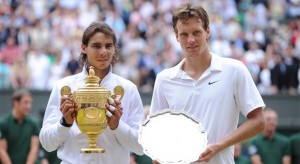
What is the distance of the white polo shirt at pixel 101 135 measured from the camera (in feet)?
22.2

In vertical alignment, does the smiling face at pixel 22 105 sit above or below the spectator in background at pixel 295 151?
above

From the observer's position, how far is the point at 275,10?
26.6m

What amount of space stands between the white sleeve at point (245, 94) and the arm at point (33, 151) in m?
6.88

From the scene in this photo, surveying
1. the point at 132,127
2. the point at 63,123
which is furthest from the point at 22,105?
the point at 63,123

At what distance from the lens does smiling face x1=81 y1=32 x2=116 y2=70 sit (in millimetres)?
6773

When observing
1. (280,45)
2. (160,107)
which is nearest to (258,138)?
(160,107)

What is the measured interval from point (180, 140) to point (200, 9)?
0.88 metres

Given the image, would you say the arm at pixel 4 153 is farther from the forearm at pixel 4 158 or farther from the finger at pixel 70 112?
the finger at pixel 70 112

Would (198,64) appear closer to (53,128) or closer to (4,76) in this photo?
(53,128)

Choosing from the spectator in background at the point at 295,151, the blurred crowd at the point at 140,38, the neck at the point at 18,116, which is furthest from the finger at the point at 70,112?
the blurred crowd at the point at 140,38

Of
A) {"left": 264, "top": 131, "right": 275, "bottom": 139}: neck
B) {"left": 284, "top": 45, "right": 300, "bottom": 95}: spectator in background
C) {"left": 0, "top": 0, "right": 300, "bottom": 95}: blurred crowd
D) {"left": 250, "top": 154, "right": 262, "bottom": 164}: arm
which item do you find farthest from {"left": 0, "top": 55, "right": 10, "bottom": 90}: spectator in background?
{"left": 250, "top": 154, "right": 262, "bottom": 164}: arm

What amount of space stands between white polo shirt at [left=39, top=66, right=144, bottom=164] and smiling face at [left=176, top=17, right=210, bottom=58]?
668mm

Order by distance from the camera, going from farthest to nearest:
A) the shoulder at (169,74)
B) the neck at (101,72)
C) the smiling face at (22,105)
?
the smiling face at (22,105) → the neck at (101,72) → the shoulder at (169,74)

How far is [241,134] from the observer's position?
6473 millimetres
